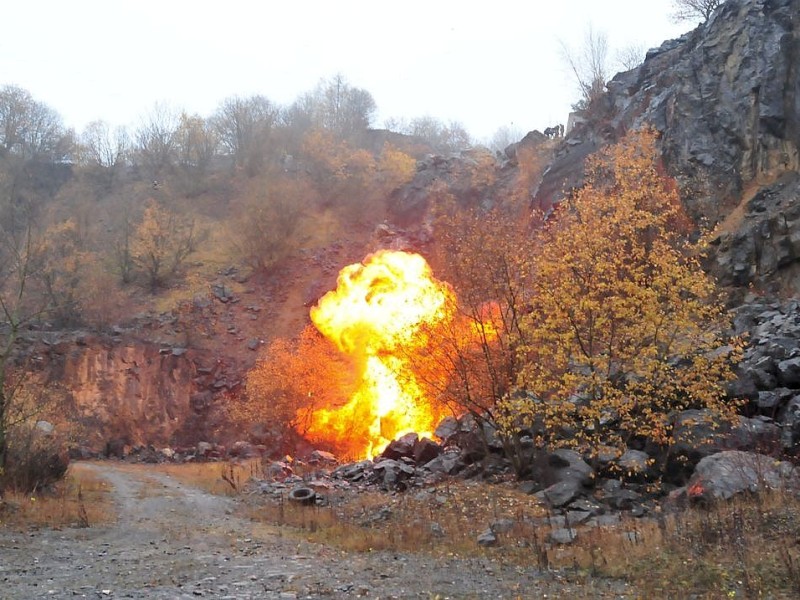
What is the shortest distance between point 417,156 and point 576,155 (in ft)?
128

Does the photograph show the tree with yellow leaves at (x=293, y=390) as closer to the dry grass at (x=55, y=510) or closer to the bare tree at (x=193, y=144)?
the dry grass at (x=55, y=510)

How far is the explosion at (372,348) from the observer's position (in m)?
33.4

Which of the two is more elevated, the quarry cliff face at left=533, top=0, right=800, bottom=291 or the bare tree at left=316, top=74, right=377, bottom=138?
the bare tree at left=316, top=74, right=377, bottom=138

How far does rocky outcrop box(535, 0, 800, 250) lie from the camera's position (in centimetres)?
3212

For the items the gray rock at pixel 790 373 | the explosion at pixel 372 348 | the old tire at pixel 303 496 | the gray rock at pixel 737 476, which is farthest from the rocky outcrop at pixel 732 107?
the old tire at pixel 303 496

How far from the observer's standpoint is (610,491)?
664 inches

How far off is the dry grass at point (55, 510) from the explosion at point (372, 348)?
34.8 feet

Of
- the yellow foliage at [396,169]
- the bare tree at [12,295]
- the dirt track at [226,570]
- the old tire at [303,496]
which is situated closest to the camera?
the dirt track at [226,570]

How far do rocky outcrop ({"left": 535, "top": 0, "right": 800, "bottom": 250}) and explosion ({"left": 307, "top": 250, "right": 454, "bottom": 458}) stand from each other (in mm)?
15541

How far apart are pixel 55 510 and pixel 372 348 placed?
72.8 ft

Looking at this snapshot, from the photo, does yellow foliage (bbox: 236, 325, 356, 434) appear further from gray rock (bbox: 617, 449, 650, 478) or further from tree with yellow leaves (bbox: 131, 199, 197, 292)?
gray rock (bbox: 617, 449, 650, 478)

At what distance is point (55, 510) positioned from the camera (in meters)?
17.2

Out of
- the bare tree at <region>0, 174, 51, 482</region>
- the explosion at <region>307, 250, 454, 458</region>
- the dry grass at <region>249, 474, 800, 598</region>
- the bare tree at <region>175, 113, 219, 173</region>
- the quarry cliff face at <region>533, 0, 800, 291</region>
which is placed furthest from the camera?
the bare tree at <region>175, 113, 219, 173</region>

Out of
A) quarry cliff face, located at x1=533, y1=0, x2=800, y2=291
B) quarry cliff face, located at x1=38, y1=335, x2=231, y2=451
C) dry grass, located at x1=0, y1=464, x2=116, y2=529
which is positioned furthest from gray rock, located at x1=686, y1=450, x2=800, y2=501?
quarry cliff face, located at x1=38, y1=335, x2=231, y2=451
